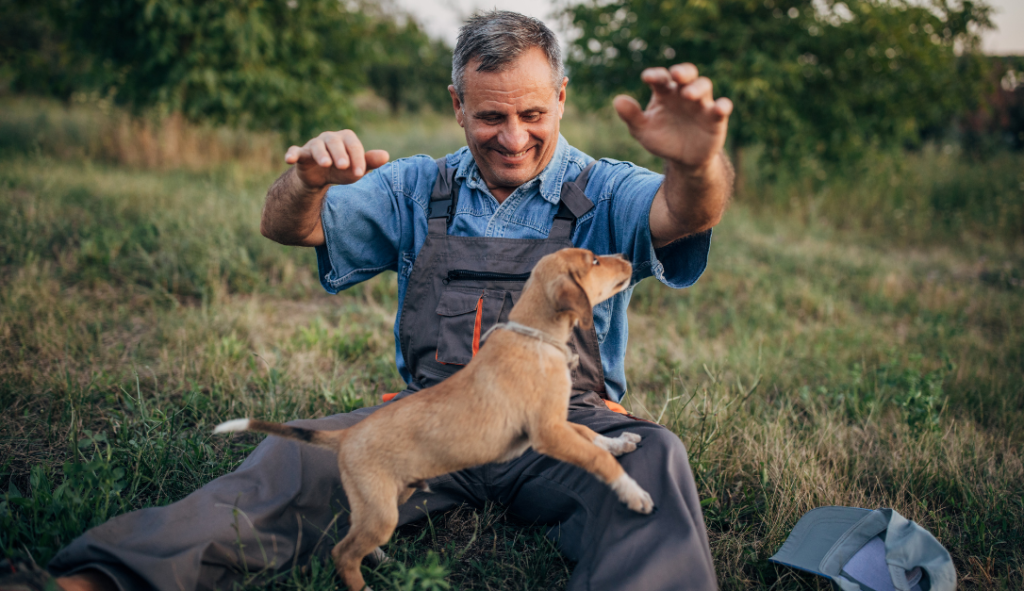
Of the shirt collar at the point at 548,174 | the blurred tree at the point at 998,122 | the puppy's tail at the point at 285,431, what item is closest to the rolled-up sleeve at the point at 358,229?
the shirt collar at the point at 548,174

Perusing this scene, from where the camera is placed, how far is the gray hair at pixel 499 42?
279 centimetres

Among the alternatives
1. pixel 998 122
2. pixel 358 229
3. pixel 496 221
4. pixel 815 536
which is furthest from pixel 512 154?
pixel 998 122

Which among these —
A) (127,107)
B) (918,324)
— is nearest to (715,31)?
(918,324)

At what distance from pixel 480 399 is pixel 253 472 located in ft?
3.38

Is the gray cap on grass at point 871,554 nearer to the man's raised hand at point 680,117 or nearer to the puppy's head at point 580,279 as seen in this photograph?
the puppy's head at point 580,279

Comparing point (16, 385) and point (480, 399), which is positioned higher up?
point (480, 399)

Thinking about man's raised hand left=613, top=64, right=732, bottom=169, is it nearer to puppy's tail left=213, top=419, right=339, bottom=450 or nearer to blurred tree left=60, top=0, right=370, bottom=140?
puppy's tail left=213, top=419, right=339, bottom=450

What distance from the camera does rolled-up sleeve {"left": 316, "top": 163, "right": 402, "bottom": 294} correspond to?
2.95 meters

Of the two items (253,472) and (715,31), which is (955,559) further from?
(715,31)

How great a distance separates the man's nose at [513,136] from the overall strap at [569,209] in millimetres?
304

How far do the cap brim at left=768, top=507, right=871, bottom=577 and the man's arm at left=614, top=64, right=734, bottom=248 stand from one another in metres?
1.42

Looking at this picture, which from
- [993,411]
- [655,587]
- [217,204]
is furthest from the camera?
[217,204]

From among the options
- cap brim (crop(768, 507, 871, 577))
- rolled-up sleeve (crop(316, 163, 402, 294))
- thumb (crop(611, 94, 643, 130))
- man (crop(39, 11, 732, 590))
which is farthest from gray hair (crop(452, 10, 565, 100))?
cap brim (crop(768, 507, 871, 577))

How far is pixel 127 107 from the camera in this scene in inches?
427
